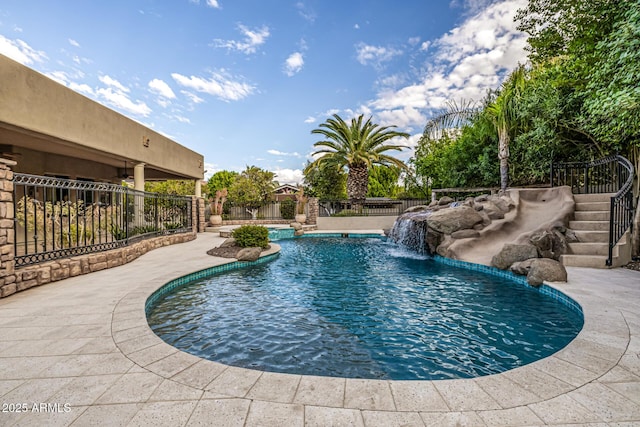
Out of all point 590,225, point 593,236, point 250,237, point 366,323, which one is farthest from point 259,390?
point 590,225

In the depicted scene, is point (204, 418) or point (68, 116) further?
point (68, 116)

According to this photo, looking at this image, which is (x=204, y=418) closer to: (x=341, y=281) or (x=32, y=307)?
(x=32, y=307)

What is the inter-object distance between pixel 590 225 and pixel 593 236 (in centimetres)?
48

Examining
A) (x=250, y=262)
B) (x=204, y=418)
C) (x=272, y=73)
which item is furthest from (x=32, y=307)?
(x=272, y=73)

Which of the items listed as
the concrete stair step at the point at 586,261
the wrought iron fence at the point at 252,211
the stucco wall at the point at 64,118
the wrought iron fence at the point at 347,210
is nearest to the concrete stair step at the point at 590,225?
the concrete stair step at the point at 586,261

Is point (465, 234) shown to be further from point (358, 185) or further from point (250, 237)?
point (358, 185)

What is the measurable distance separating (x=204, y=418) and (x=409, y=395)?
1.54 meters

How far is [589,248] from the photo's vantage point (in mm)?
7438

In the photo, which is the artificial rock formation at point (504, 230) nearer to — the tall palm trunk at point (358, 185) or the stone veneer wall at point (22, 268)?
the stone veneer wall at point (22, 268)

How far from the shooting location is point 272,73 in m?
18.0

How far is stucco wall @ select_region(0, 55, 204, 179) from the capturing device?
23.7ft

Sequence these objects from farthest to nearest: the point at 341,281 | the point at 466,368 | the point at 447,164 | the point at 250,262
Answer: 1. the point at 447,164
2. the point at 250,262
3. the point at 341,281
4. the point at 466,368

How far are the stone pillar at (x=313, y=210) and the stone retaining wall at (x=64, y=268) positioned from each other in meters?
12.5

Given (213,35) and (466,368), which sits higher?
(213,35)
